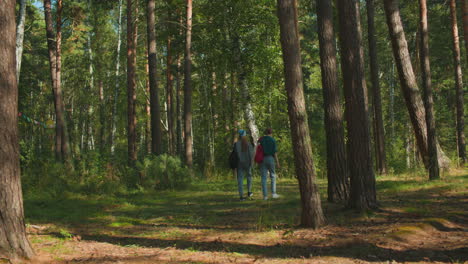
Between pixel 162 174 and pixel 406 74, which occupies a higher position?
pixel 406 74

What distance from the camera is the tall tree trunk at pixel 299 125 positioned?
6.92 metres

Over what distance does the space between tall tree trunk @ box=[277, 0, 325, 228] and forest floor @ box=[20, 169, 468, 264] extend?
0.38 metres

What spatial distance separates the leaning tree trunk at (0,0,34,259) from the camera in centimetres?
522

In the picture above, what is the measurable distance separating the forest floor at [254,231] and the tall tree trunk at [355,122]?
420 mm

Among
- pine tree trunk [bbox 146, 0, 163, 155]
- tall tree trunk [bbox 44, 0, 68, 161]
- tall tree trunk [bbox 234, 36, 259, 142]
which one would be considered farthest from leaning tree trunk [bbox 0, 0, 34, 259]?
tall tree trunk [bbox 44, 0, 68, 161]

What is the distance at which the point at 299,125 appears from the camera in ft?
22.7

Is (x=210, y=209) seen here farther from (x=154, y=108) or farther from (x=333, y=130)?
(x=154, y=108)

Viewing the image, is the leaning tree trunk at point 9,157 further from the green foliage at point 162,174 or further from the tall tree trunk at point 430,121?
the tall tree trunk at point 430,121

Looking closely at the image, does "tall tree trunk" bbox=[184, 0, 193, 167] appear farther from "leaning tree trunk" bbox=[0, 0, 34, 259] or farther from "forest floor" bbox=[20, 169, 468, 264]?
"leaning tree trunk" bbox=[0, 0, 34, 259]

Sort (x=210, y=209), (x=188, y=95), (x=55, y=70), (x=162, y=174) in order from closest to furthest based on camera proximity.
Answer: (x=210, y=209), (x=162, y=174), (x=188, y=95), (x=55, y=70)

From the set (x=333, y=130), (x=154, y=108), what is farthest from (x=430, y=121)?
(x=154, y=108)

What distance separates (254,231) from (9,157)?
406 cm

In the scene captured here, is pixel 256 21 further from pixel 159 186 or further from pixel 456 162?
pixel 456 162

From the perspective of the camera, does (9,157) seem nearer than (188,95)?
Yes
